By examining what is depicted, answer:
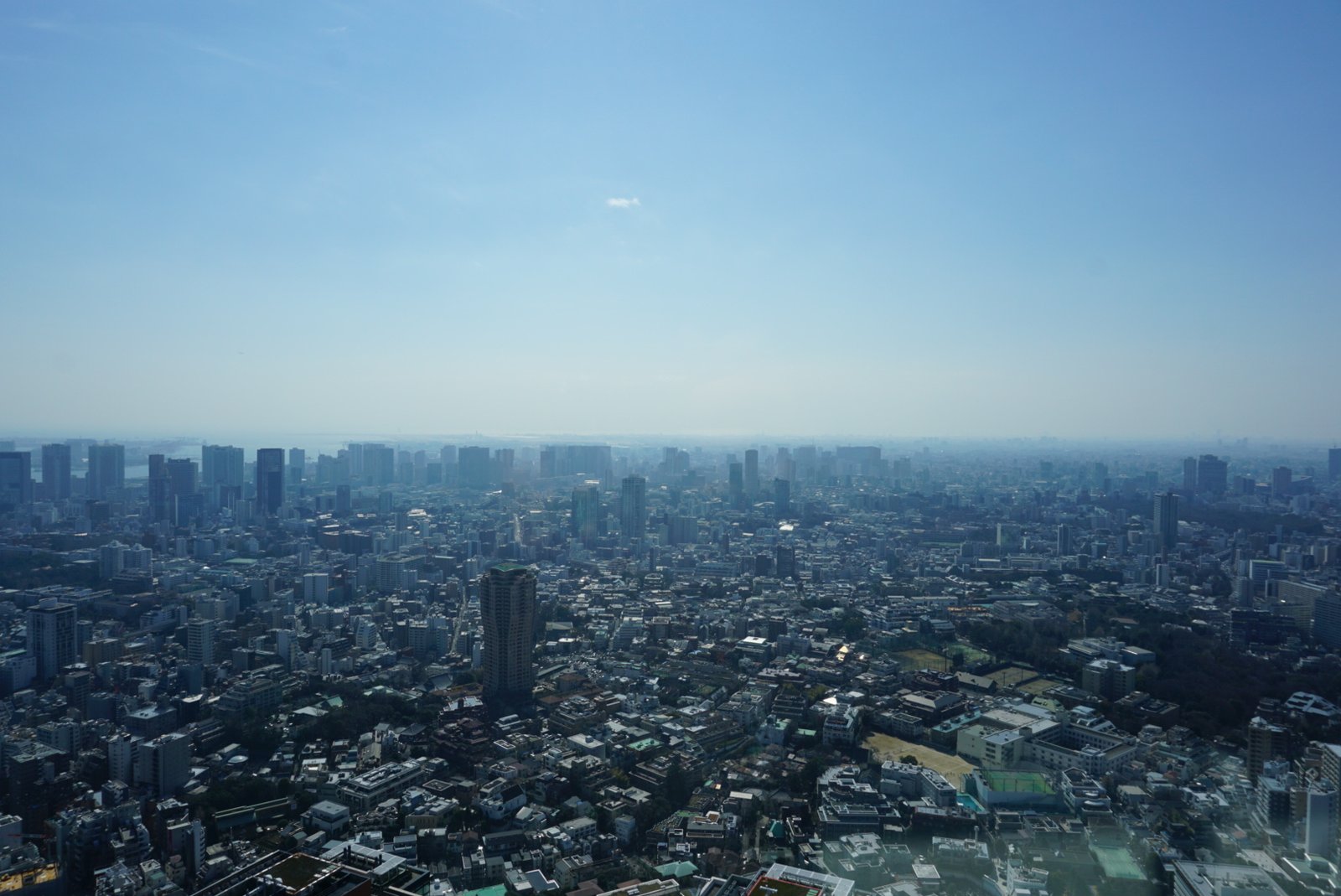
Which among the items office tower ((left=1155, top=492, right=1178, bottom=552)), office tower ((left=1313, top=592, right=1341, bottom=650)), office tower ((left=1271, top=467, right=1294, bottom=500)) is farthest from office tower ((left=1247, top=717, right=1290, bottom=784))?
office tower ((left=1271, top=467, right=1294, bottom=500))

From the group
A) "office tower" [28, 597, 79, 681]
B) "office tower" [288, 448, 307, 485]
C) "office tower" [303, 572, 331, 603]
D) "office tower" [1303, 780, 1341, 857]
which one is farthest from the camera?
"office tower" [288, 448, 307, 485]

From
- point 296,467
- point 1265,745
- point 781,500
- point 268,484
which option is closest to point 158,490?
point 268,484

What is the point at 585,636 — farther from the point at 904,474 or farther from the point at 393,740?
the point at 904,474

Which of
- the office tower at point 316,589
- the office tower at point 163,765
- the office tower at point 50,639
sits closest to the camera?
the office tower at point 163,765

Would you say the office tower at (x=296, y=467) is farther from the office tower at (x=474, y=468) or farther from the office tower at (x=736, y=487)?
the office tower at (x=736, y=487)

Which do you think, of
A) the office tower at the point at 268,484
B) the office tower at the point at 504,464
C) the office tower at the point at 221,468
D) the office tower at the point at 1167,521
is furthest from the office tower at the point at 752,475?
the office tower at the point at 221,468

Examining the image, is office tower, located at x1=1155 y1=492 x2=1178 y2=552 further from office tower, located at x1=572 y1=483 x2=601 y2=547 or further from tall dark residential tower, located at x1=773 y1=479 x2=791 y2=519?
office tower, located at x1=572 y1=483 x2=601 y2=547

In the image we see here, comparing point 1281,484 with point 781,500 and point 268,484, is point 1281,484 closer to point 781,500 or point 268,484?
point 781,500
